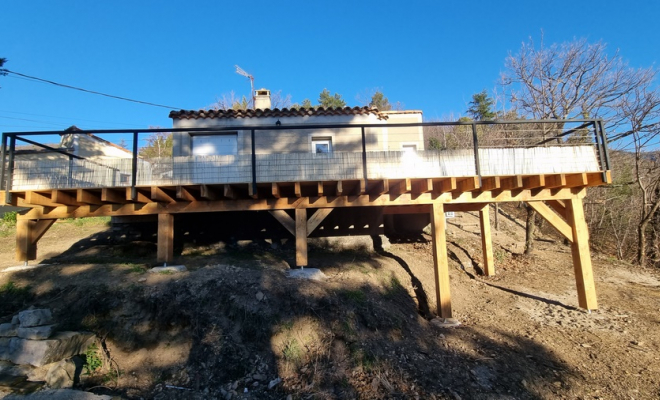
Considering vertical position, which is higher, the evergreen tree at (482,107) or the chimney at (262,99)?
the evergreen tree at (482,107)

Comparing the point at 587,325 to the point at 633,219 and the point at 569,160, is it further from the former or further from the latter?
the point at 633,219

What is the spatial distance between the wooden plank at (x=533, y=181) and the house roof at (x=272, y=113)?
480cm

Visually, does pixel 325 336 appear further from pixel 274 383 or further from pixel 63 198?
pixel 63 198

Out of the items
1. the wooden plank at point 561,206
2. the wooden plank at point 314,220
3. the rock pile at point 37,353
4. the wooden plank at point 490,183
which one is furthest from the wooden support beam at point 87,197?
the wooden plank at point 561,206

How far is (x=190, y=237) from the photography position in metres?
11.0

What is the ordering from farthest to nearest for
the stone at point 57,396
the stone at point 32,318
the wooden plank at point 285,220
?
the wooden plank at point 285,220 < the stone at point 32,318 < the stone at point 57,396

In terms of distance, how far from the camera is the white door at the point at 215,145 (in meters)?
10.4

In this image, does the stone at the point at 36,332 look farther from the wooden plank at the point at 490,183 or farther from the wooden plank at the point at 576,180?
the wooden plank at the point at 576,180

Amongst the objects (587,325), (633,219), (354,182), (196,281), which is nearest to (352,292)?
(354,182)

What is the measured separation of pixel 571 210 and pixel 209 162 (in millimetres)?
8499

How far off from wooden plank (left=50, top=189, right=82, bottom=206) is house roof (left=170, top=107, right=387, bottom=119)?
3.90 metres

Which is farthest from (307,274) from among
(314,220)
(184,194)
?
(184,194)

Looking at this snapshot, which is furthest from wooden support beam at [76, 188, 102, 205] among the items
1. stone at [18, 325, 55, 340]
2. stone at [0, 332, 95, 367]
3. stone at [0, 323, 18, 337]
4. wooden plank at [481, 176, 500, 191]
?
wooden plank at [481, 176, 500, 191]

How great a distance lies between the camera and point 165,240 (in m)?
7.51
